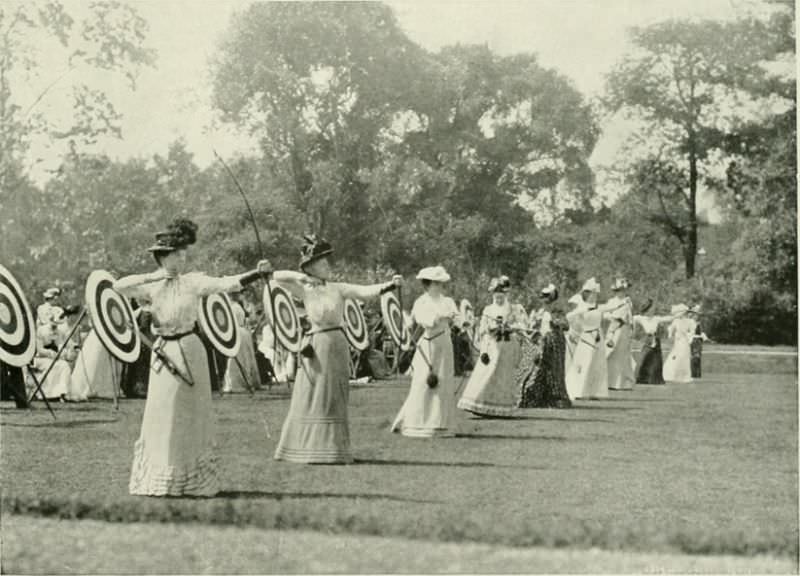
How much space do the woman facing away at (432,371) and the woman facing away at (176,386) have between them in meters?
4.39

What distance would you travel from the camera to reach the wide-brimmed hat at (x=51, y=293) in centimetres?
1411

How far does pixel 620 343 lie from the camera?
2069 centimetres

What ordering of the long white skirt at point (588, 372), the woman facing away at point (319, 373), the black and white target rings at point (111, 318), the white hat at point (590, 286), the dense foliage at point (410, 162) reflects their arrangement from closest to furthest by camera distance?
1. the black and white target rings at point (111, 318)
2. the woman facing away at point (319, 373)
3. the dense foliage at point (410, 162)
4. the white hat at point (590, 286)
5. the long white skirt at point (588, 372)

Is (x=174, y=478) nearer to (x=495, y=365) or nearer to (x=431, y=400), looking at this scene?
(x=431, y=400)

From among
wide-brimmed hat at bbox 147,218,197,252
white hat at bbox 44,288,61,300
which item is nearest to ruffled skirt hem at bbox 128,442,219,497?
wide-brimmed hat at bbox 147,218,197,252

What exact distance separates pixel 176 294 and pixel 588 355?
38.4 feet

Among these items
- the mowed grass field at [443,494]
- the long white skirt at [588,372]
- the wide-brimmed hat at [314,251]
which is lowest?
the mowed grass field at [443,494]

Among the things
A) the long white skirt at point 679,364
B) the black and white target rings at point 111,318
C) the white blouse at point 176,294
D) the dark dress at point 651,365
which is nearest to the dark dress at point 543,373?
the dark dress at point 651,365

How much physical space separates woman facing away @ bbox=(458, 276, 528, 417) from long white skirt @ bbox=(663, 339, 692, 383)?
921cm

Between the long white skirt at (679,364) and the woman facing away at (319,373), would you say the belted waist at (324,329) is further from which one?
the long white skirt at (679,364)

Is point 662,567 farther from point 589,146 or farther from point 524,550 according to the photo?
point 589,146

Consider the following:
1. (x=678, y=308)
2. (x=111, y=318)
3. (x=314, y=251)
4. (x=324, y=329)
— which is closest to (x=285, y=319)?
(x=324, y=329)

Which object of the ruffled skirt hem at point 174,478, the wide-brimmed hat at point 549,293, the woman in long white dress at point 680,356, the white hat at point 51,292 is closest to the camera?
the ruffled skirt hem at point 174,478

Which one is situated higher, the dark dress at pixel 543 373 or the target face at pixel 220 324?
the target face at pixel 220 324
